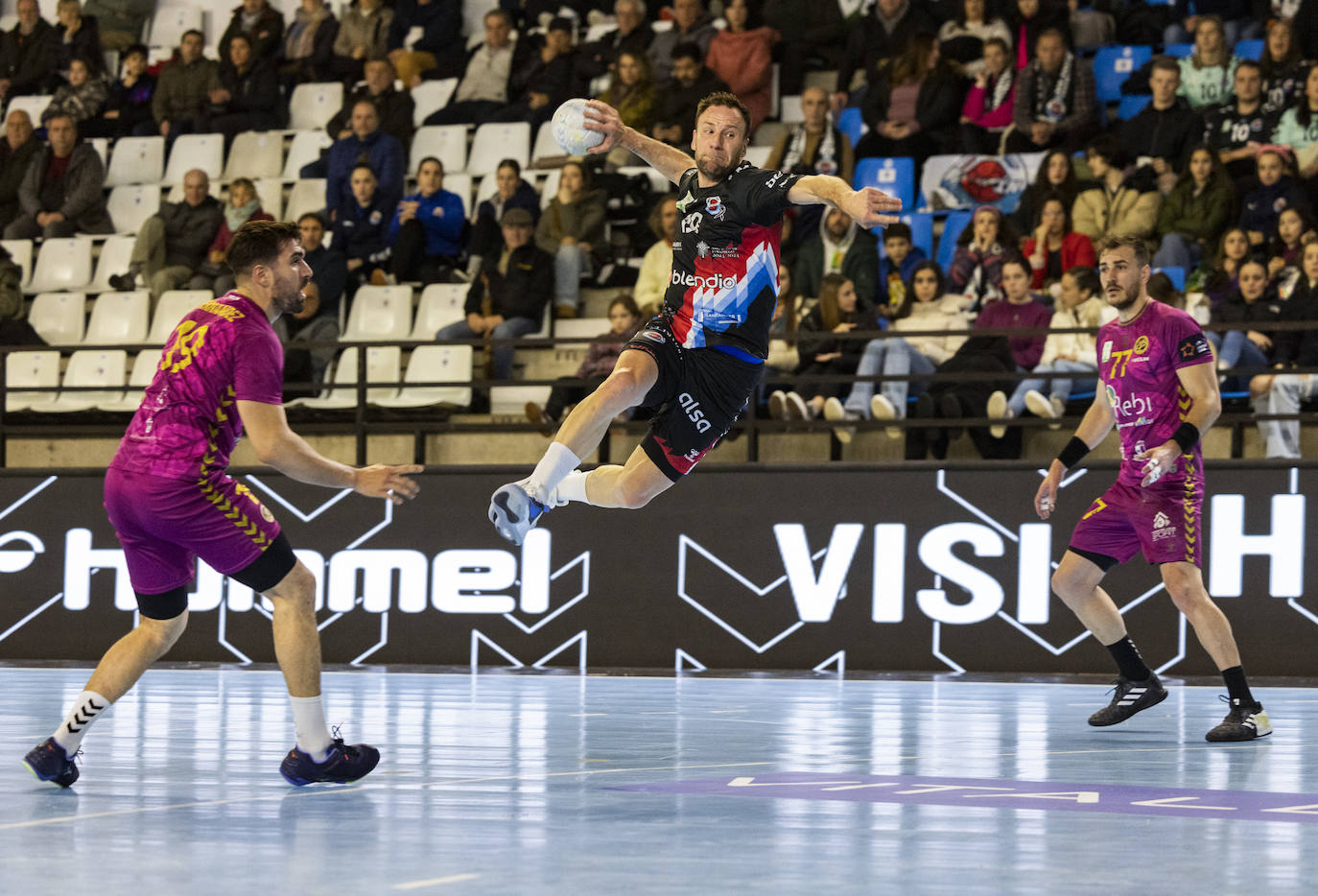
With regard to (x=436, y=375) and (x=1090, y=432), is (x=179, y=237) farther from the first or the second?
(x=1090, y=432)

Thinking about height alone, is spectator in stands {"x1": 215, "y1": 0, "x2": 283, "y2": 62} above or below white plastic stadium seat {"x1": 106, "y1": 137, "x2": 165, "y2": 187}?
above

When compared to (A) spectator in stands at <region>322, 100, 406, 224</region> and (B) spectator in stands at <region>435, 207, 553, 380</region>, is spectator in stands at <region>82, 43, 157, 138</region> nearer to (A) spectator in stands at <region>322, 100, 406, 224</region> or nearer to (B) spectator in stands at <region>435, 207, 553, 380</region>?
(A) spectator in stands at <region>322, 100, 406, 224</region>

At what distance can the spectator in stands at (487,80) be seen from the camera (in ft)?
52.9

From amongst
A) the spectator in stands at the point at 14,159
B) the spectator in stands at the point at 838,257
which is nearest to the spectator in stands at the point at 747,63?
the spectator in stands at the point at 838,257

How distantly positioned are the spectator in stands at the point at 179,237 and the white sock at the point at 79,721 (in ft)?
33.7

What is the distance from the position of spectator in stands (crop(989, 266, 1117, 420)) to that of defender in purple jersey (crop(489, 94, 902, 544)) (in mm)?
5188

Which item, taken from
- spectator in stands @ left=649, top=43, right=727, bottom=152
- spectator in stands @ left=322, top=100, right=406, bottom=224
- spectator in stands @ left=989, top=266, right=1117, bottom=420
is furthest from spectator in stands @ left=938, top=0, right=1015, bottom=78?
spectator in stands @ left=322, top=100, right=406, bottom=224

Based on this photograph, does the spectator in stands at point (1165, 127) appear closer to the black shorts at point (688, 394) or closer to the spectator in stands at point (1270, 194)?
the spectator in stands at point (1270, 194)

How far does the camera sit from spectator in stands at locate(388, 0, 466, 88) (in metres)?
16.8

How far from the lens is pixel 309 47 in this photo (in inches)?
682

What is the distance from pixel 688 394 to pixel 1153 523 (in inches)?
92.2

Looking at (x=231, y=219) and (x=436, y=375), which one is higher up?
(x=231, y=219)

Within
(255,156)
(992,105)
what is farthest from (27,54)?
(992,105)

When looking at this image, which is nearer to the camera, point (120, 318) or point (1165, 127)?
point (1165, 127)
